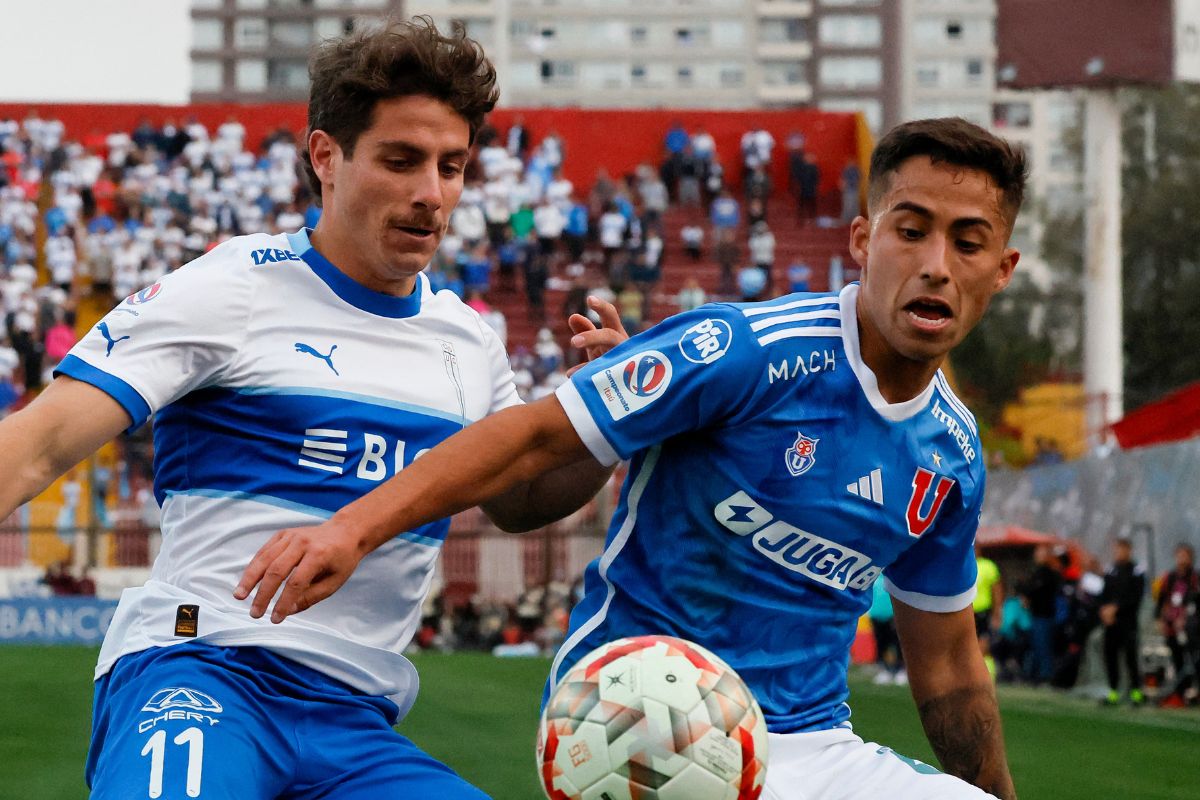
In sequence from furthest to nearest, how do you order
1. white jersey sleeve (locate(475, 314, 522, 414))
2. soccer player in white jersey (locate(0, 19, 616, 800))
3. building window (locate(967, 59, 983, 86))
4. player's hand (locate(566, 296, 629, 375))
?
1. building window (locate(967, 59, 983, 86))
2. white jersey sleeve (locate(475, 314, 522, 414))
3. player's hand (locate(566, 296, 629, 375))
4. soccer player in white jersey (locate(0, 19, 616, 800))

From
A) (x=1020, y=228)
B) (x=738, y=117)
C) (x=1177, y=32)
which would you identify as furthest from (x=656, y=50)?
(x=1177, y=32)

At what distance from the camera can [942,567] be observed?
436 cm

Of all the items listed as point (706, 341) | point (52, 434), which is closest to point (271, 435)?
point (52, 434)

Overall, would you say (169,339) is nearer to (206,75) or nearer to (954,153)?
(954,153)

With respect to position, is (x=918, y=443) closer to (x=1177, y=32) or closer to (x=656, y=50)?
(x=1177, y=32)

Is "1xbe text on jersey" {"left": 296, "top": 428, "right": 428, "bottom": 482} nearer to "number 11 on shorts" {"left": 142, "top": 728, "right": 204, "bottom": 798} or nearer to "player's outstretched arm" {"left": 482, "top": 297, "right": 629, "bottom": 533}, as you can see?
"player's outstretched arm" {"left": 482, "top": 297, "right": 629, "bottom": 533}

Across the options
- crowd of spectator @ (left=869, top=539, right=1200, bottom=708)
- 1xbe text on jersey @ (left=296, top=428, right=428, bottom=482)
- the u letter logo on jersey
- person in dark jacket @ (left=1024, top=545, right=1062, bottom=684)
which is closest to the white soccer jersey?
1xbe text on jersey @ (left=296, top=428, right=428, bottom=482)

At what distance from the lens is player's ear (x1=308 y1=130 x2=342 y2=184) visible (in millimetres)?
4195

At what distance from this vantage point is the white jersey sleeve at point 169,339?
11.9 ft

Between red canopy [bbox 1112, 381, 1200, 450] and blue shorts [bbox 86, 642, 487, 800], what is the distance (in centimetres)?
2038

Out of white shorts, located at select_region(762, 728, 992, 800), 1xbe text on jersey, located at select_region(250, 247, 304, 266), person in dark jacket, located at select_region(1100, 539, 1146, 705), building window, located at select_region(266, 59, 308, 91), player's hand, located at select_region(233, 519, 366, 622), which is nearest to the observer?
player's hand, located at select_region(233, 519, 366, 622)

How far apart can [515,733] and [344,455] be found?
25.2 feet

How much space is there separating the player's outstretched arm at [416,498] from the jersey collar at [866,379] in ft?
2.14

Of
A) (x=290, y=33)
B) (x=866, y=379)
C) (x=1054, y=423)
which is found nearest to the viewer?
(x=866, y=379)
